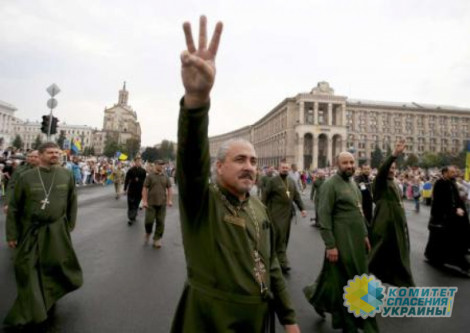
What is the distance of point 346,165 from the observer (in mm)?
3752

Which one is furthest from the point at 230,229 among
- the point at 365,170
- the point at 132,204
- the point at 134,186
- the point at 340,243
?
the point at 132,204

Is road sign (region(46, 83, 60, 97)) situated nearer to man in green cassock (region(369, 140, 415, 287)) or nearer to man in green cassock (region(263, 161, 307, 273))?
man in green cassock (region(263, 161, 307, 273))

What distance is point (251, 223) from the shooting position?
5.88 feet

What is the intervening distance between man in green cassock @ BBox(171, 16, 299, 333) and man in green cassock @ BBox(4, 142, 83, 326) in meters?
2.60

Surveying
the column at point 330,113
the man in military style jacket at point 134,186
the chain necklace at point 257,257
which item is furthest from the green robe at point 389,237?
the column at point 330,113

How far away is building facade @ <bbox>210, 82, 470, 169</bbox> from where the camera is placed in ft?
272

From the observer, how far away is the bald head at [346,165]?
147 inches

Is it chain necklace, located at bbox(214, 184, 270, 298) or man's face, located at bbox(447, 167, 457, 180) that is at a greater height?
man's face, located at bbox(447, 167, 457, 180)

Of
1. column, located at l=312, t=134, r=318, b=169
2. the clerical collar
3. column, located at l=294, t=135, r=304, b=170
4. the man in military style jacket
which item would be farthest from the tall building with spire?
the clerical collar

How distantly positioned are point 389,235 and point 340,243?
1.98m

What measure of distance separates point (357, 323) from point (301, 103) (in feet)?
267

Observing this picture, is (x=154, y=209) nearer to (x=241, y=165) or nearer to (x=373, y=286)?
(x=373, y=286)

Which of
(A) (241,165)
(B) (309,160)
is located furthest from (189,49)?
(B) (309,160)

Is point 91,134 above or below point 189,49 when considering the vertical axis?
above
